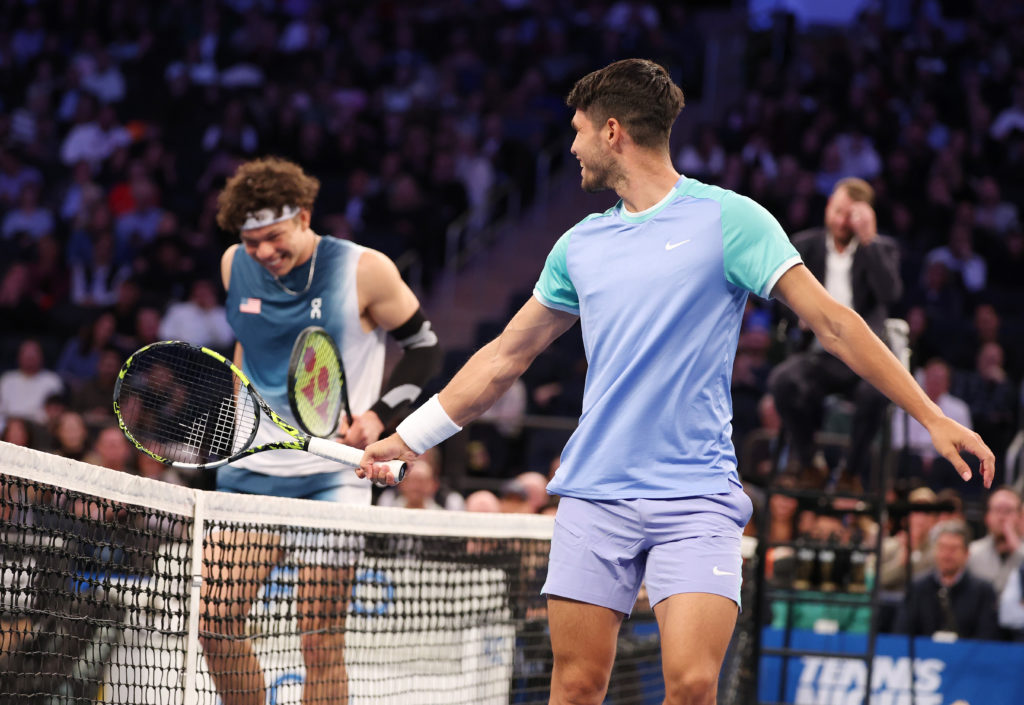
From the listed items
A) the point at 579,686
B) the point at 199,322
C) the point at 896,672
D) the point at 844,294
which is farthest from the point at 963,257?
the point at 579,686

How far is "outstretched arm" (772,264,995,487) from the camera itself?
331 cm

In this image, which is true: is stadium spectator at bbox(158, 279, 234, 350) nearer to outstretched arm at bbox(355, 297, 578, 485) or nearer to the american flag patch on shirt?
the american flag patch on shirt

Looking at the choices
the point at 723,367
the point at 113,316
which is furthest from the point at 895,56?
the point at 723,367

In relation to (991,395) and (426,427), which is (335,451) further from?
(991,395)

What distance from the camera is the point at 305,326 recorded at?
5.02 meters

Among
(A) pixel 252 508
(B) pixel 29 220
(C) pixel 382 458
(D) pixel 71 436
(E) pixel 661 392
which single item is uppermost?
(B) pixel 29 220

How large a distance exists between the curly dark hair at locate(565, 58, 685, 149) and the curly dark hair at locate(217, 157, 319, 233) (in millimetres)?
1653

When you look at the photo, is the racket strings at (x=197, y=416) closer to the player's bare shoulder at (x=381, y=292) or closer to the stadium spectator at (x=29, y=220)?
the player's bare shoulder at (x=381, y=292)

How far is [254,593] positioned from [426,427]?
1.18m

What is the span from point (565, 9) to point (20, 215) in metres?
7.75

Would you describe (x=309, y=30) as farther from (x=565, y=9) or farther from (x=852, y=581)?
(x=852, y=581)

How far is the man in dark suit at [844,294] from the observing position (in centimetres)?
705

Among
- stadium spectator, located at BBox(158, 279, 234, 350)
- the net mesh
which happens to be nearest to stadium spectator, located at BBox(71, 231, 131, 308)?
stadium spectator, located at BBox(158, 279, 234, 350)

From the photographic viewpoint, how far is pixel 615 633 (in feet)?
11.6
